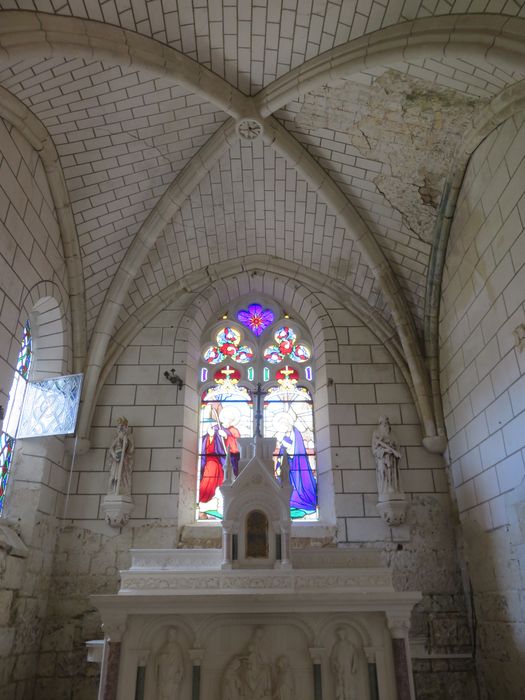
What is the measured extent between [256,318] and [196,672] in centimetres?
617

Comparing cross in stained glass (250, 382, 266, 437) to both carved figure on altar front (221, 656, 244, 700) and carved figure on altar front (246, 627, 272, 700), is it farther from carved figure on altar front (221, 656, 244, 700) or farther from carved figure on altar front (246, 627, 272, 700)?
carved figure on altar front (221, 656, 244, 700)

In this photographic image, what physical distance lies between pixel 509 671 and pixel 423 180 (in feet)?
19.9

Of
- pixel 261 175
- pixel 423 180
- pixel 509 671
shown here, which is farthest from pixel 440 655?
pixel 261 175

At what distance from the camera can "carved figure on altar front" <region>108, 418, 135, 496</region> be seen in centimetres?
821

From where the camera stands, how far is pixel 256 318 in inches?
414

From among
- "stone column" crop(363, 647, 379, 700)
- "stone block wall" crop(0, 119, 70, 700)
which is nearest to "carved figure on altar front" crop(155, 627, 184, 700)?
"stone column" crop(363, 647, 379, 700)

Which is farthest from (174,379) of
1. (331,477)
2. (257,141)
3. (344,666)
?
(344,666)

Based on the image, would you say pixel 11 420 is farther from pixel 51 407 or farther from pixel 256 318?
pixel 256 318

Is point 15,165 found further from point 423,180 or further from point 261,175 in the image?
point 423,180

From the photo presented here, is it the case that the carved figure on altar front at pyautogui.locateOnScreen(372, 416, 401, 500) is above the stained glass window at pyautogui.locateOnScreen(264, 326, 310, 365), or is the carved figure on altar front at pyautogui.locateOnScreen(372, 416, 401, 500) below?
below

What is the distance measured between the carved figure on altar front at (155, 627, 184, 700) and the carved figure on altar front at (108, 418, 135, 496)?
2770mm

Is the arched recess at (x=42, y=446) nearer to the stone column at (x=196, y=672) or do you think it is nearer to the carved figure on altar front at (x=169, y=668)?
the carved figure on altar front at (x=169, y=668)

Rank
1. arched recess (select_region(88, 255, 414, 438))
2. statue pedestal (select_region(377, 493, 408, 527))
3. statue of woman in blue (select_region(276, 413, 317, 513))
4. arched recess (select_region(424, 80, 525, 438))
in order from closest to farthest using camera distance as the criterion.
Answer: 1. arched recess (select_region(424, 80, 525, 438))
2. statue pedestal (select_region(377, 493, 408, 527))
3. statue of woman in blue (select_region(276, 413, 317, 513))
4. arched recess (select_region(88, 255, 414, 438))

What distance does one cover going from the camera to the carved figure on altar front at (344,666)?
557 cm
